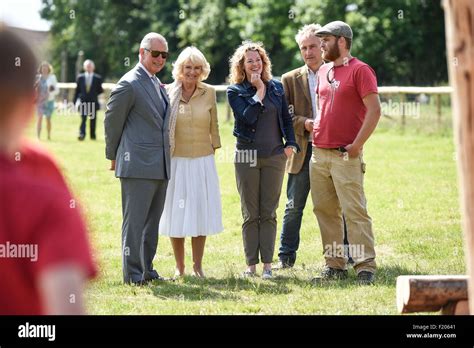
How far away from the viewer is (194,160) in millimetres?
8719

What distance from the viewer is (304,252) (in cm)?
1002

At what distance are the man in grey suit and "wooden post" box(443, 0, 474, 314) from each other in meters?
4.49

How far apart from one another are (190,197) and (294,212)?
1.17 metres

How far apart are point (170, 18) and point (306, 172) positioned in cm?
4972

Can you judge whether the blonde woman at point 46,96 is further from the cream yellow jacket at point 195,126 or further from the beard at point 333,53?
the beard at point 333,53

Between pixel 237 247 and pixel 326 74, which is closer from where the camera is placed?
pixel 326 74

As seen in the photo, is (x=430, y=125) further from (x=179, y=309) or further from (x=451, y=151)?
(x=179, y=309)

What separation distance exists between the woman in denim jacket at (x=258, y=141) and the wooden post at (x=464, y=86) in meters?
4.55

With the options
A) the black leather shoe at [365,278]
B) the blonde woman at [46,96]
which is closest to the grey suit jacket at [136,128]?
the black leather shoe at [365,278]

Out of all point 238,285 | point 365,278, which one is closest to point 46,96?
point 238,285

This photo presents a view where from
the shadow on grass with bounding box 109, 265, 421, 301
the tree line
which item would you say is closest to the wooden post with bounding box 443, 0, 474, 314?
the shadow on grass with bounding box 109, 265, 421, 301

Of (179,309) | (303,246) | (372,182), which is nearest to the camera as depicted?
(179,309)

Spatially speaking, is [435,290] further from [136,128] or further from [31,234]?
[136,128]

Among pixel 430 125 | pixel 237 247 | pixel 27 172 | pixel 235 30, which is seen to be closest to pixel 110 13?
pixel 235 30
